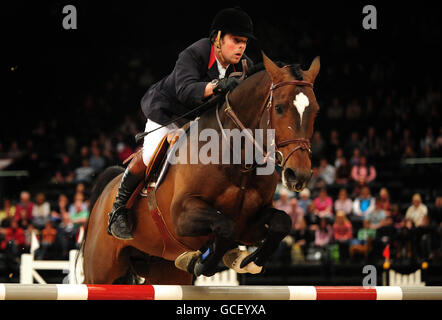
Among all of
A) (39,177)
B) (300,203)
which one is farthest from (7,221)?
(300,203)

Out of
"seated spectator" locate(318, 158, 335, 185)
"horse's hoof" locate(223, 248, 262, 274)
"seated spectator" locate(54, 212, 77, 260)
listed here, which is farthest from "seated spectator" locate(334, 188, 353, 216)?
"horse's hoof" locate(223, 248, 262, 274)

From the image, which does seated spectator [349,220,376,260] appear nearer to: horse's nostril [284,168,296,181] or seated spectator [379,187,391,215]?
seated spectator [379,187,391,215]

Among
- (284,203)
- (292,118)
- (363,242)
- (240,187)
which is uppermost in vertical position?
(292,118)

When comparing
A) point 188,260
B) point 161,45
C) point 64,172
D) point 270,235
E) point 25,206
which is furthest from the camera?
point 161,45

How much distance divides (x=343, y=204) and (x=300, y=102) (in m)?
7.26

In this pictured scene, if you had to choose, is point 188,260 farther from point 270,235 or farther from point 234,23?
point 234,23

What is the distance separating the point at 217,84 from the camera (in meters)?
4.76

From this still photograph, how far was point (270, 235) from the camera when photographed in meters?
4.56

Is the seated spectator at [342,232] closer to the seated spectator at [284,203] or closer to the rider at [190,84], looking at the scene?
the seated spectator at [284,203]

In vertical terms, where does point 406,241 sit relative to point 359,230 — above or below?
below

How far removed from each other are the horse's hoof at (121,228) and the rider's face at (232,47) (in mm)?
1457

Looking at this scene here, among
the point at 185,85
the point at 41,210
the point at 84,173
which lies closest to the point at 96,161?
the point at 84,173

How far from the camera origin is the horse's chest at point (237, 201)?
181 inches

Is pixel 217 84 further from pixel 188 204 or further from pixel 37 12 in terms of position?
pixel 37 12
